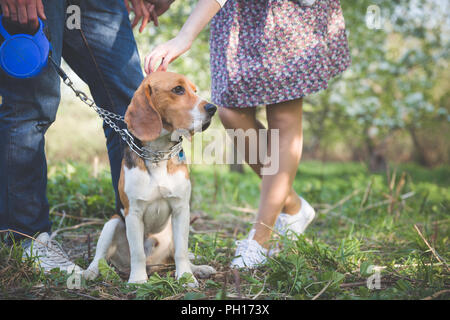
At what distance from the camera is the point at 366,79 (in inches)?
303

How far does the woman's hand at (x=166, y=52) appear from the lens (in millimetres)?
1955

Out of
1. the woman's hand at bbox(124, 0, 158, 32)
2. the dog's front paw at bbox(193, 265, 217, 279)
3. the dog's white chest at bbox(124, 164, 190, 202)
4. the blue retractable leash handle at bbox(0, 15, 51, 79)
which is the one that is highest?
the woman's hand at bbox(124, 0, 158, 32)

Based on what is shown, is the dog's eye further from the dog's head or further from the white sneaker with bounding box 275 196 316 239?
the white sneaker with bounding box 275 196 316 239

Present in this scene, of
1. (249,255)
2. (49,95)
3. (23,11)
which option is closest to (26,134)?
(49,95)

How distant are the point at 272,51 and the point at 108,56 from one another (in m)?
1.03

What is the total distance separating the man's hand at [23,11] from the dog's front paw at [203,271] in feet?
5.23

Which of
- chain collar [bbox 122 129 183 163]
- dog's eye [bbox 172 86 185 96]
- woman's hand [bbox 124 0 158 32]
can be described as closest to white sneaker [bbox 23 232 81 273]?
chain collar [bbox 122 129 183 163]

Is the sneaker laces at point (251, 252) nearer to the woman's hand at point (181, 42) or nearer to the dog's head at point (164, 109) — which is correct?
the dog's head at point (164, 109)

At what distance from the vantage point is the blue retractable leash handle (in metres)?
1.97

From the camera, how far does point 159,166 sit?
6.78 feet

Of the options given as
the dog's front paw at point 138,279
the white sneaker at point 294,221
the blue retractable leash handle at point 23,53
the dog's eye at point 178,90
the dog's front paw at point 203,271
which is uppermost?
the blue retractable leash handle at point 23,53

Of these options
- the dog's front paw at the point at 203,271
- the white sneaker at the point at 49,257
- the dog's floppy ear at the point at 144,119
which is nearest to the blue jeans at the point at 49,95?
the white sneaker at the point at 49,257

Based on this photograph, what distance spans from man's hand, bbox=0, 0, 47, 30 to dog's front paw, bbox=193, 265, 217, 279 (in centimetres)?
159

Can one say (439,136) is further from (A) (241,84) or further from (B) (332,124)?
(A) (241,84)
